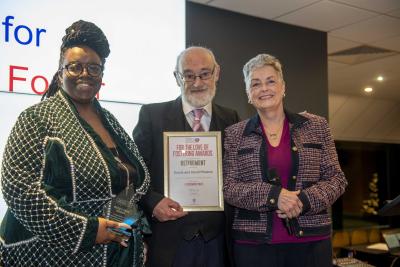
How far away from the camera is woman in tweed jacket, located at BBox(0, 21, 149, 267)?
1.59 m

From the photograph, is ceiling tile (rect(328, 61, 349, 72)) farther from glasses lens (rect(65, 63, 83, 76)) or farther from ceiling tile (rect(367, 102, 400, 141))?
glasses lens (rect(65, 63, 83, 76))

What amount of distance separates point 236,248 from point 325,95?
3.22m

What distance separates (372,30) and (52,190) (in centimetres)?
448

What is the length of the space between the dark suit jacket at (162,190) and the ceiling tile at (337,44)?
343cm

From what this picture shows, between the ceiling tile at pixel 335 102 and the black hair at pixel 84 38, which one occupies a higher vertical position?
the ceiling tile at pixel 335 102

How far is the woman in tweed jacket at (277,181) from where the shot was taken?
2.06 meters

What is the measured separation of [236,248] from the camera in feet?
7.25

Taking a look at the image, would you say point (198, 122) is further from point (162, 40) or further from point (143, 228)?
point (162, 40)

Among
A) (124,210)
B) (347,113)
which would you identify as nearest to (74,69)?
(124,210)

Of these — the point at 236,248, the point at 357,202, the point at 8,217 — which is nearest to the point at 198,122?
the point at 236,248

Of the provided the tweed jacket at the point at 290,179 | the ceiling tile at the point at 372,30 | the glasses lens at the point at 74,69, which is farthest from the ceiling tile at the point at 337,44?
the glasses lens at the point at 74,69

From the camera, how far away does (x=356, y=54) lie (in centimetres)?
621

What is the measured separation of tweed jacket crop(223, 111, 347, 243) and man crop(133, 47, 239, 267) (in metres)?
0.17

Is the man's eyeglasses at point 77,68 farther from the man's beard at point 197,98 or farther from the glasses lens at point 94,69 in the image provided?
the man's beard at point 197,98
